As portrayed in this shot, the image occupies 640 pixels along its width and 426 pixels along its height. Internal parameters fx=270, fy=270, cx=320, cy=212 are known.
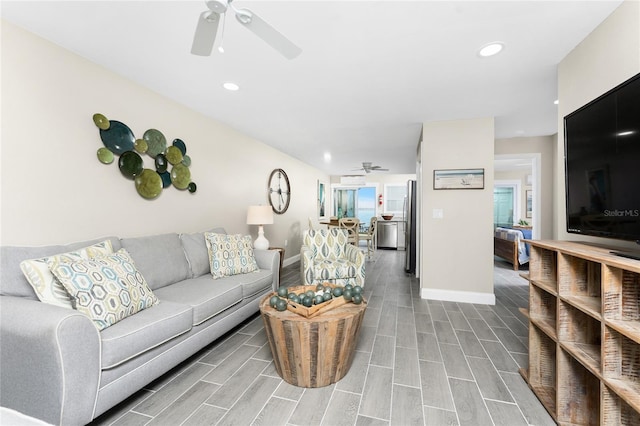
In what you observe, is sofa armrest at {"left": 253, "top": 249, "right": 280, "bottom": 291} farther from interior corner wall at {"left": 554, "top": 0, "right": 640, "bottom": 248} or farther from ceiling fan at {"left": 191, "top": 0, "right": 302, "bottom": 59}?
interior corner wall at {"left": 554, "top": 0, "right": 640, "bottom": 248}

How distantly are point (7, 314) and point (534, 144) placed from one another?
6286mm

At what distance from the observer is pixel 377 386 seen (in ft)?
5.99

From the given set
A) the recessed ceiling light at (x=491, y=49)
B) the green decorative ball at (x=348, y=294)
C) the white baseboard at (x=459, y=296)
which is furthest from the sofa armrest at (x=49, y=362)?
the white baseboard at (x=459, y=296)

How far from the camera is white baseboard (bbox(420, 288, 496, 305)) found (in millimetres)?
3438

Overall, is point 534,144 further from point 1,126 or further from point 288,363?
point 1,126

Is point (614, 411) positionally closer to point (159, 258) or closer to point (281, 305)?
point (281, 305)

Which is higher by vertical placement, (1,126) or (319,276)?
(1,126)

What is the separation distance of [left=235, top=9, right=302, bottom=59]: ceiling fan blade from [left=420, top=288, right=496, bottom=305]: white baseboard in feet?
A: 10.8

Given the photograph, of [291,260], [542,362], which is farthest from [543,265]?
[291,260]

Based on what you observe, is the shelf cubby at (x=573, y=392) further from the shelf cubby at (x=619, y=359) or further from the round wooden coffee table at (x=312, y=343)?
the round wooden coffee table at (x=312, y=343)

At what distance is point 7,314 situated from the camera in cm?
133

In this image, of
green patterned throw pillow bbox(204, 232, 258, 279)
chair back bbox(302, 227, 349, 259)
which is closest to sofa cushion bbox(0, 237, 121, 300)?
green patterned throw pillow bbox(204, 232, 258, 279)

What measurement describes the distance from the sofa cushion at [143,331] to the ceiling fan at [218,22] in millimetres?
1630

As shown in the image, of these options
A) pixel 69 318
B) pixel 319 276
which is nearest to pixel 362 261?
pixel 319 276
